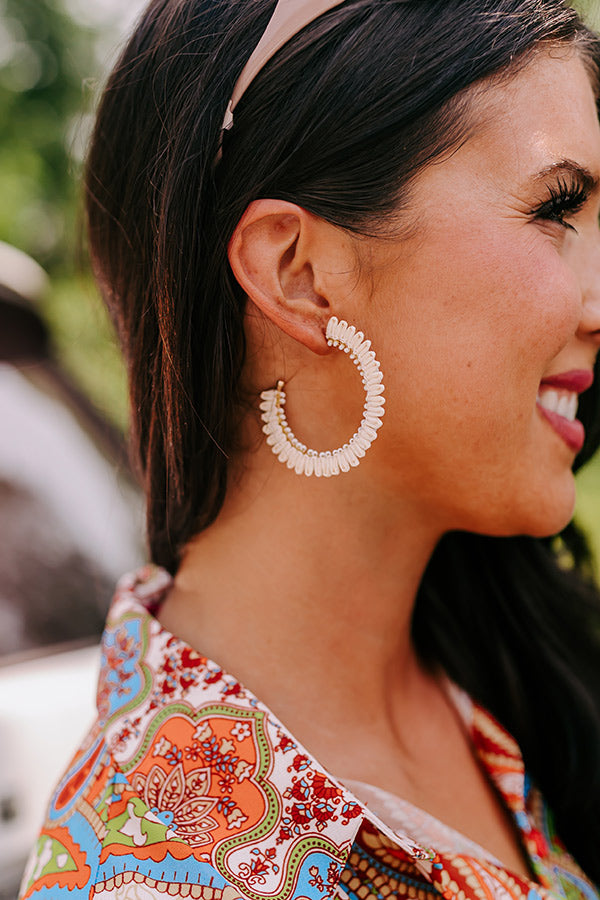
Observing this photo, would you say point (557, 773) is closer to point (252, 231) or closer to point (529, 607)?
point (529, 607)

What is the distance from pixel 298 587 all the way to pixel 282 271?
1.71 ft

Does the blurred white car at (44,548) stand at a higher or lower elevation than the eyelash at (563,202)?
higher

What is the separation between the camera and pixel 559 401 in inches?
56.6

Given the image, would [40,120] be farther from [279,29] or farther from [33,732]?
[279,29]

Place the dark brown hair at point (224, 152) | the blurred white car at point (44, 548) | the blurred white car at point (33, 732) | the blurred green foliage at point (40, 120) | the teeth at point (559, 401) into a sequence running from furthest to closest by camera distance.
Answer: the blurred green foliage at point (40, 120), the blurred white car at point (44, 548), the blurred white car at point (33, 732), the teeth at point (559, 401), the dark brown hair at point (224, 152)

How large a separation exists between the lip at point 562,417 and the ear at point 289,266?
1.26 ft

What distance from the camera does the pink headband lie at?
1.28m

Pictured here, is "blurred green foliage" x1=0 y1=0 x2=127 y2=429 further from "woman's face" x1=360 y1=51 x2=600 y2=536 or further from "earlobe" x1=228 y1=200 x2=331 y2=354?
"woman's face" x1=360 y1=51 x2=600 y2=536

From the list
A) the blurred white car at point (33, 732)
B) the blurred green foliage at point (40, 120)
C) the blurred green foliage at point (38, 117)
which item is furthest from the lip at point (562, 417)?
the blurred green foliage at point (38, 117)

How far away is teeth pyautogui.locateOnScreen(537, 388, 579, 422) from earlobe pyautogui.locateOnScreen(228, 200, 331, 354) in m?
0.37

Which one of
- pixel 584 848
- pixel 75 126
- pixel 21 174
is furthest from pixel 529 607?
pixel 21 174

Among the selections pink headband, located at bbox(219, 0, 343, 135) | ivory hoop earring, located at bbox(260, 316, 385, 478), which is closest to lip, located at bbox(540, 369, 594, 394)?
ivory hoop earring, located at bbox(260, 316, 385, 478)

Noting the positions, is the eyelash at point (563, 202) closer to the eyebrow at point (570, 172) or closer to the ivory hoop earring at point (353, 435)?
the eyebrow at point (570, 172)

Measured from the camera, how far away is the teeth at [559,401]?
141cm
